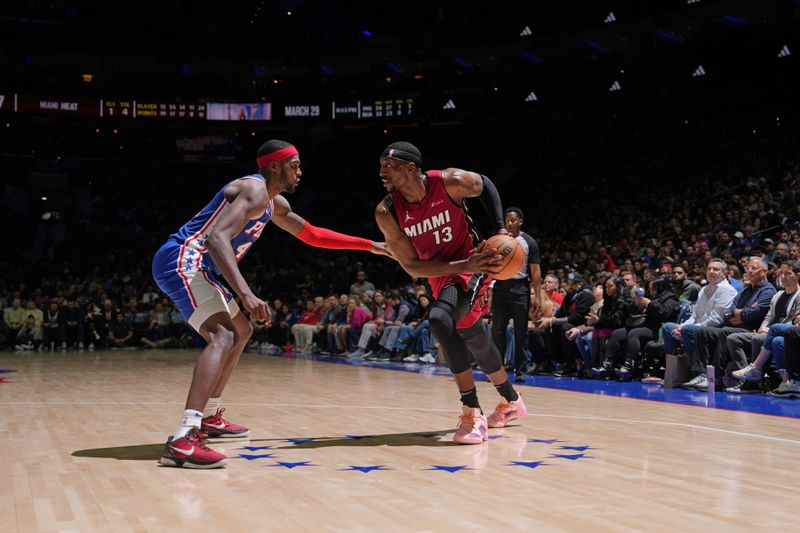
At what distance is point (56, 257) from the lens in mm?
25578

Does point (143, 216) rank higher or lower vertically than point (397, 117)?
lower

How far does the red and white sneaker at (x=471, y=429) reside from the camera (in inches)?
186

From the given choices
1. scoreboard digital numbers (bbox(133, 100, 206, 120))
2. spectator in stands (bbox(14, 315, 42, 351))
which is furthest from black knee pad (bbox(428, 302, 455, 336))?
scoreboard digital numbers (bbox(133, 100, 206, 120))

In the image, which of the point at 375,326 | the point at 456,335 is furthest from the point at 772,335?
the point at 375,326

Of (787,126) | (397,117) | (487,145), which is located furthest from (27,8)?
(787,126)

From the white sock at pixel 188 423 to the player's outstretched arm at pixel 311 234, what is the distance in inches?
58.6

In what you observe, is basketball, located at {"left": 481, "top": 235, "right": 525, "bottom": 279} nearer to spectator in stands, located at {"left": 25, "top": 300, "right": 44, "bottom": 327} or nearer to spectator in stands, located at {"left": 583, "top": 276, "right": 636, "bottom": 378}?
spectator in stands, located at {"left": 583, "top": 276, "right": 636, "bottom": 378}

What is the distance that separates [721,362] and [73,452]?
6291 millimetres

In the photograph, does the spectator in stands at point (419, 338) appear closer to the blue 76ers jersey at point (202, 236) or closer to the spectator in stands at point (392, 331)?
the spectator in stands at point (392, 331)

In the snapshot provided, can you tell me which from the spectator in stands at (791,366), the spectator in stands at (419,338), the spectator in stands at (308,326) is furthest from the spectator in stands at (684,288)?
the spectator in stands at (308,326)

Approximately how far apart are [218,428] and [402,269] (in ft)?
59.3

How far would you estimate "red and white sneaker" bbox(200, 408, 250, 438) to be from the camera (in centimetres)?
502

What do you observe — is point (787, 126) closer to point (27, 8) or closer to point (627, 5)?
point (627, 5)

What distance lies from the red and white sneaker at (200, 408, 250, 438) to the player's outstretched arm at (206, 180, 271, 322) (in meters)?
1.22
